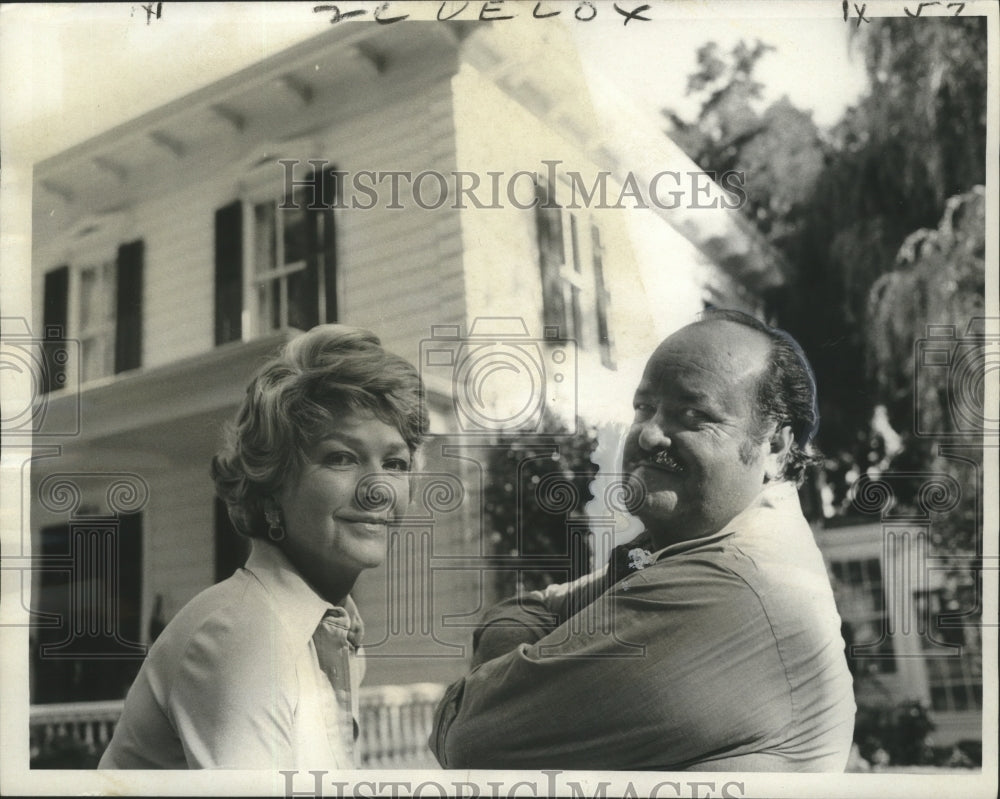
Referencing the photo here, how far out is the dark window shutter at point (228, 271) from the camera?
4.67 meters

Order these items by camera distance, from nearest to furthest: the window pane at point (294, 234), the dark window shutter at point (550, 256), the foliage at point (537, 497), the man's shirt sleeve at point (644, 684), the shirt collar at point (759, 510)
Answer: the man's shirt sleeve at point (644, 684) → the shirt collar at point (759, 510) → the foliage at point (537, 497) → the dark window shutter at point (550, 256) → the window pane at point (294, 234)

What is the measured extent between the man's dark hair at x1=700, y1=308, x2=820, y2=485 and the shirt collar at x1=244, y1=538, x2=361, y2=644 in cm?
190

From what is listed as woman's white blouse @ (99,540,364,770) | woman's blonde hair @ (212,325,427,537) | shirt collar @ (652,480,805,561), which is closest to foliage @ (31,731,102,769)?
woman's white blouse @ (99,540,364,770)

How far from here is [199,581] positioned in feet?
14.9

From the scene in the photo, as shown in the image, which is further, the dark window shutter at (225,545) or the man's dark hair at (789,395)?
the dark window shutter at (225,545)

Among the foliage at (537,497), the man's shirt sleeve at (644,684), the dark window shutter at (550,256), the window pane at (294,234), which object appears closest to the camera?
the man's shirt sleeve at (644,684)

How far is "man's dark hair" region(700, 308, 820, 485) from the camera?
4.39 meters

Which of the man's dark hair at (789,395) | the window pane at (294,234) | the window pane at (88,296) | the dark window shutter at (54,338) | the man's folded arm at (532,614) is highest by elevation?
the window pane at (294,234)

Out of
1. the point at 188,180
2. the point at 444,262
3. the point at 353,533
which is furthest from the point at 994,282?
the point at 188,180

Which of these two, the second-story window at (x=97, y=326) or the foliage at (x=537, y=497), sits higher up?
the second-story window at (x=97, y=326)

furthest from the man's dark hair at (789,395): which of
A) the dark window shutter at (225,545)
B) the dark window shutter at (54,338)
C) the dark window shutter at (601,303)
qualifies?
the dark window shutter at (54,338)

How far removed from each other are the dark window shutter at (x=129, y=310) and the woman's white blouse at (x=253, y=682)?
40.3 inches

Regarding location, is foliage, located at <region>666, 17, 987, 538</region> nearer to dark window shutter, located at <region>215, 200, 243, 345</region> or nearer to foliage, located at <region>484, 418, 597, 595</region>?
foliage, located at <region>484, 418, 597, 595</region>

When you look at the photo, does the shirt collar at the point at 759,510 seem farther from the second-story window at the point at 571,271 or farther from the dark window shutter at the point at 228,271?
the dark window shutter at the point at 228,271
